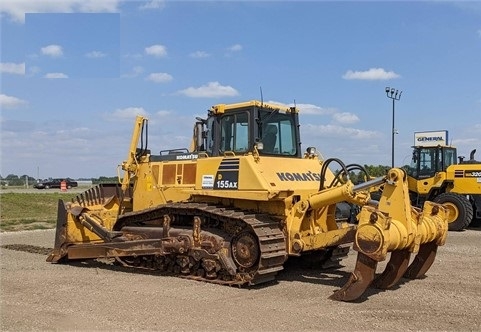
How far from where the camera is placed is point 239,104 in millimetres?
10203

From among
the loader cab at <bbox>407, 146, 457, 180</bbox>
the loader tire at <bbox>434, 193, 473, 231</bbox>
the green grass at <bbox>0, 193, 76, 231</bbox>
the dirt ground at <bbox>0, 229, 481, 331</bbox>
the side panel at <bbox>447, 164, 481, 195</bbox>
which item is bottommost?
the dirt ground at <bbox>0, 229, 481, 331</bbox>

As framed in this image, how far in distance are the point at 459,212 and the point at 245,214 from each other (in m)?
11.8

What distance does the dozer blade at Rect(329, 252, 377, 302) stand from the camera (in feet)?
25.7

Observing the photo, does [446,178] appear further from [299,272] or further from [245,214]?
[245,214]

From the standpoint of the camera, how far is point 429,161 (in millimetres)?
20953

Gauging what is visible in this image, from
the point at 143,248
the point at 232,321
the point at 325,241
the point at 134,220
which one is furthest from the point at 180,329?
the point at 134,220

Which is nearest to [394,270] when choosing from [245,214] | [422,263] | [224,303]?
[422,263]

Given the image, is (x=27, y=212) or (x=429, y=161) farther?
(x=27, y=212)

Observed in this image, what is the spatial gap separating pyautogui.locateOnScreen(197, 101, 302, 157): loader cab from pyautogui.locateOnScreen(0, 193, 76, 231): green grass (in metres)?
11.6

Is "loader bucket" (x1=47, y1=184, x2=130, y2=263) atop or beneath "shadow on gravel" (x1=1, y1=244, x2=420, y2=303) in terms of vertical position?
atop

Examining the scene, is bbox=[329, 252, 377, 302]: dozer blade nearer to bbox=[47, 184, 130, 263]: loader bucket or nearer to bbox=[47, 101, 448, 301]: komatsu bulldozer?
bbox=[47, 101, 448, 301]: komatsu bulldozer

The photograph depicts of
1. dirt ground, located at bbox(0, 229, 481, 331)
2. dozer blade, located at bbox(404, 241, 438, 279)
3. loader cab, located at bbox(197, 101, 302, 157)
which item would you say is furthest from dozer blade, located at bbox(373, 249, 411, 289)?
loader cab, located at bbox(197, 101, 302, 157)

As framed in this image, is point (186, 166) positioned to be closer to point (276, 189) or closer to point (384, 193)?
point (276, 189)

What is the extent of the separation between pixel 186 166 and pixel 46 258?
419 centimetres
